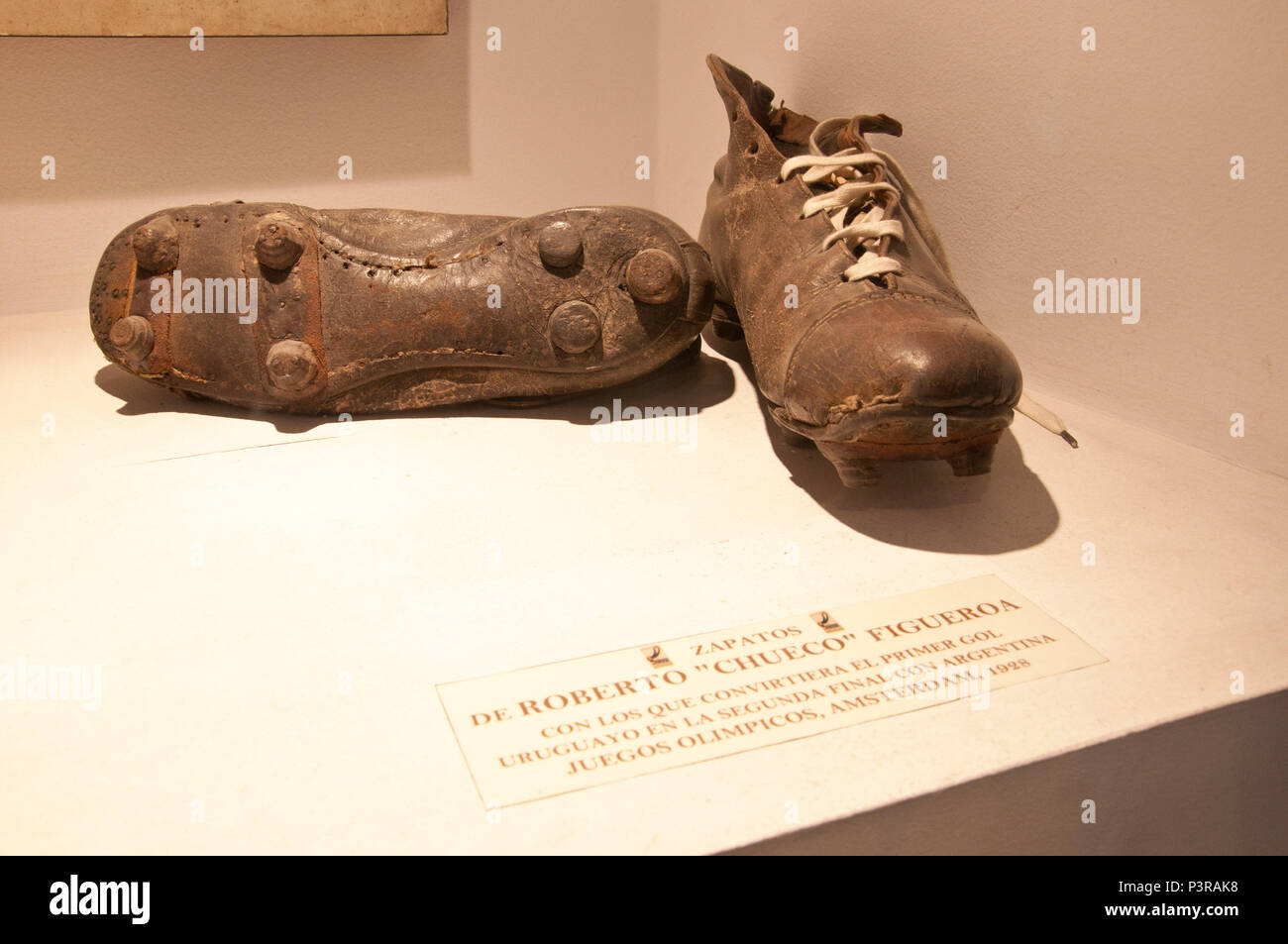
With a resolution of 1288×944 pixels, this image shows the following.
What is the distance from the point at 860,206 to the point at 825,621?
58 cm

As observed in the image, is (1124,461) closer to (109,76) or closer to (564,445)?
(564,445)

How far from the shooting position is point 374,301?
1.40m

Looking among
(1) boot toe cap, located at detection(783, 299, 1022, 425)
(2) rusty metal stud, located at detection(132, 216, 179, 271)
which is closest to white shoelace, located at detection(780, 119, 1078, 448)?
(1) boot toe cap, located at detection(783, 299, 1022, 425)

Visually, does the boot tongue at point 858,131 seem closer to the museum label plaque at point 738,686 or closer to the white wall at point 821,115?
the white wall at point 821,115

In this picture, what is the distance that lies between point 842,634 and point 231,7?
1.45 metres

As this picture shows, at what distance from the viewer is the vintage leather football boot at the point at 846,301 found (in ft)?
3.59

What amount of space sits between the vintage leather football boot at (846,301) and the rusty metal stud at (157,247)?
2.27 feet

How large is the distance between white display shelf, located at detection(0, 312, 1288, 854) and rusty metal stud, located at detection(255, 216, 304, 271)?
7.9 inches

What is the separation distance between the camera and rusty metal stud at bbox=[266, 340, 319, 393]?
1.38 m

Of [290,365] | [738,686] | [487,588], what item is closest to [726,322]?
[290,365]

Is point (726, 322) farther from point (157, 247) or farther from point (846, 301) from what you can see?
point (157, 247)

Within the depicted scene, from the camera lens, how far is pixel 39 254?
1925mm

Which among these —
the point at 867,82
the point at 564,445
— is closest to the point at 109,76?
the point at 564,445
